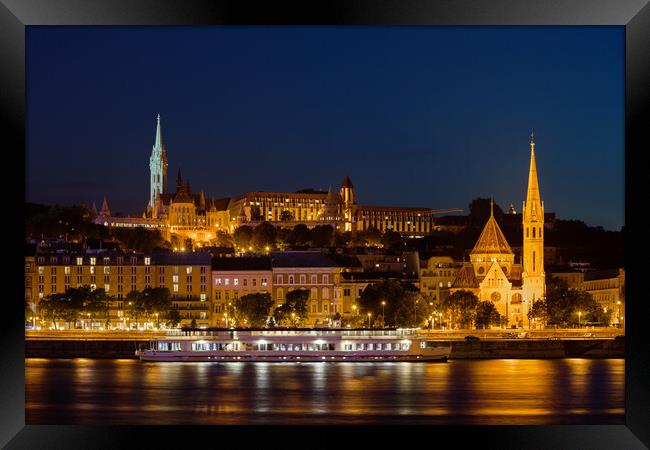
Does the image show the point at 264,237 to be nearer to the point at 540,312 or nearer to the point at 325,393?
the point at 540,312

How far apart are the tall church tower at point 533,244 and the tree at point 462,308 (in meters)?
2.51

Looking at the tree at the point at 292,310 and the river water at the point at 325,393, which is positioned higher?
the tree at the point at 292,310

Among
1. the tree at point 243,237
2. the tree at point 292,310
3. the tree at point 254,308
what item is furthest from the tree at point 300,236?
the tree at point 254,308

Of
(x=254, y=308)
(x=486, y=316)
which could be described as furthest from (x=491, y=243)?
(x=254, y=308)

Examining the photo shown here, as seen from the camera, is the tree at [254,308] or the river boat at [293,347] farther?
the tree at [254,308]

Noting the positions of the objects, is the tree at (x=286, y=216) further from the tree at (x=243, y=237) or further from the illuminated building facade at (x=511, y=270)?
the illuminated building facade at (x=511, y=270)

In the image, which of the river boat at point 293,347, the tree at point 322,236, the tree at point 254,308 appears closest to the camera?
the river boat at point 293,347

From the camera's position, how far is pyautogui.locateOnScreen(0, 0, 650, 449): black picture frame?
5723 mm

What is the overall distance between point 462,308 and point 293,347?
789cm

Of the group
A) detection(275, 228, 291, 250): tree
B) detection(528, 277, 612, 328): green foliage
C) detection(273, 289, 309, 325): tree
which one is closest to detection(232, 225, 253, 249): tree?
detection(275, 228, 291, 250): tree

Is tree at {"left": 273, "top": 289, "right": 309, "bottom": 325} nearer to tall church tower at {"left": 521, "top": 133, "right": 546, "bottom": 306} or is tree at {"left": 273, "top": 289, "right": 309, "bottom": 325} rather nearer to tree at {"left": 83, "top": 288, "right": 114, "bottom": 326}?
tree at {"left": 83, "top": 288, "right": 114, "bottom": 326}

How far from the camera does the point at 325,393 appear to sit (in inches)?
613

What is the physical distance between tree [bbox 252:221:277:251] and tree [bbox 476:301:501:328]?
529 inches

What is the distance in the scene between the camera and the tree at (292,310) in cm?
2925
